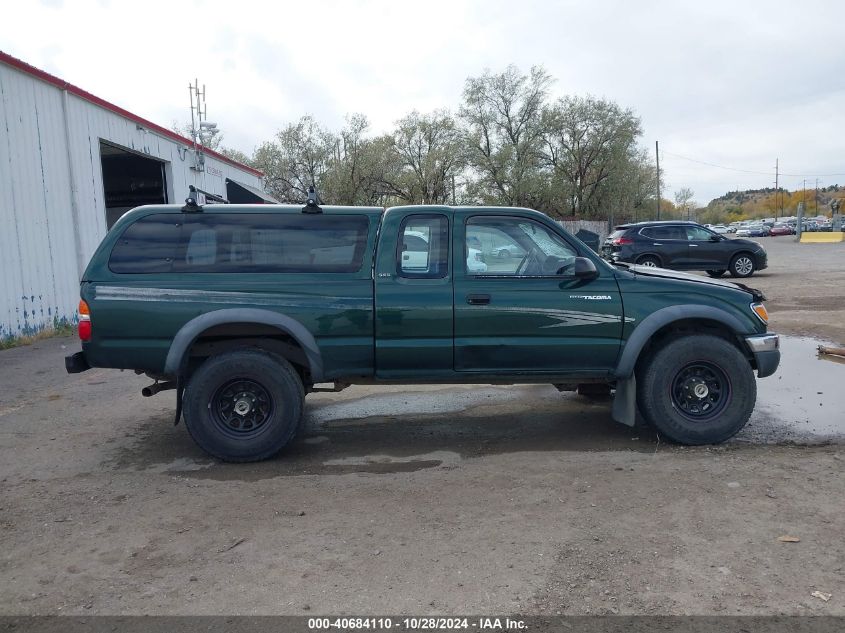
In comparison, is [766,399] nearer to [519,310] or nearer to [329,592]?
[519,310]

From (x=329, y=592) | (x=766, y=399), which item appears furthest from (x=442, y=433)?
(x=766, y=399)

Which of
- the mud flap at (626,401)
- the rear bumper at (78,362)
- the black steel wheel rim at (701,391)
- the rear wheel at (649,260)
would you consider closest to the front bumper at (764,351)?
the black steel wheel rim at (701,391)

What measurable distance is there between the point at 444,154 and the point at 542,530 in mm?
39086

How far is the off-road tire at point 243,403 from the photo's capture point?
5.08 meters

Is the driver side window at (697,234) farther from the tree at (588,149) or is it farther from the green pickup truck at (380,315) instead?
the tree at (588,149)

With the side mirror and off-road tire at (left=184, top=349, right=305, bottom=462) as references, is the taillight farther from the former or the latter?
the side mirror

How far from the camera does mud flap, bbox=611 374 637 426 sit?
537 cm

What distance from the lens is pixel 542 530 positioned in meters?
3.82

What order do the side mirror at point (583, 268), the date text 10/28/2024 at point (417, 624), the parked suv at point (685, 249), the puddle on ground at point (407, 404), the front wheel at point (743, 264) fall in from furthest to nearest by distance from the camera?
the front wheel at point (743, 264), the parked suv at point (685, 249), the puddle on ground at point (407, 404), the side mirror at point (583, 268), the date text 10/28/2024 at point (417, 624)

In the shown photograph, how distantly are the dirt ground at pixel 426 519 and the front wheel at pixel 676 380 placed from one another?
17 cm

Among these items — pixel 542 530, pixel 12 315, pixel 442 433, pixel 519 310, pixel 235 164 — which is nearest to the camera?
pixel 542 530

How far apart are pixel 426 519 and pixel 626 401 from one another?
7.28 ft

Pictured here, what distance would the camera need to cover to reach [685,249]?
62.9 ft

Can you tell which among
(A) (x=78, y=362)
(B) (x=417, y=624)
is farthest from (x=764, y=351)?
(A) (x=78, y=362)
